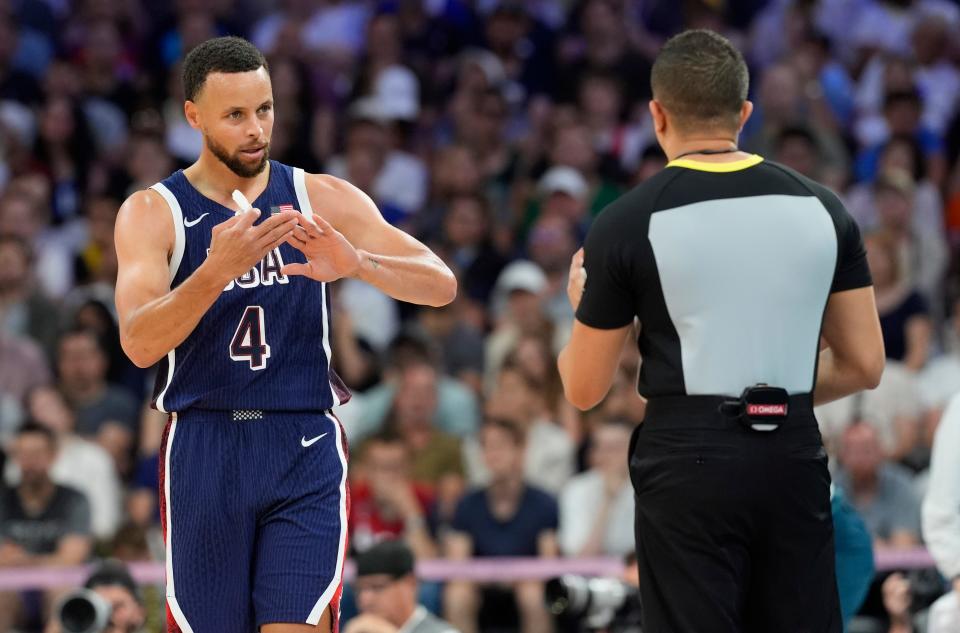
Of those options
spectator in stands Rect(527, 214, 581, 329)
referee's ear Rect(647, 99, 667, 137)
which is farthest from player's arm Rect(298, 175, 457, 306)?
spectator in stands Rect(527, 214, 581, 329)

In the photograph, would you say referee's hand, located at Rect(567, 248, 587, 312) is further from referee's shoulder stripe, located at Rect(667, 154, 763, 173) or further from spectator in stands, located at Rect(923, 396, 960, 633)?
spectator in stands, located at Rect(923, 396, 960, 633)

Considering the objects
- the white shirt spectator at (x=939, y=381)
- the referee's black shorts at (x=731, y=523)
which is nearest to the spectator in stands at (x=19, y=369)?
the white shirt spectator at (x=939, y=381)

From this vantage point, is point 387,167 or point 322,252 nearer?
point 322,252

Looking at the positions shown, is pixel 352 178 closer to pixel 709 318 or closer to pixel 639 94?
pixel 639 94

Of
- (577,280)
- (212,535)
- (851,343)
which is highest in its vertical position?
(577,280)

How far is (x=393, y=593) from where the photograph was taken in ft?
25.0

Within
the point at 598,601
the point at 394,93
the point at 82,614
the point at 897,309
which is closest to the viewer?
the point at 598,601

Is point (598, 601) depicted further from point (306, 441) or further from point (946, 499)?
point (306, 441)

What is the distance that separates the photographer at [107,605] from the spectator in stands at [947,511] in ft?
11.5

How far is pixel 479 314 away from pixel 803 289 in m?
7.36

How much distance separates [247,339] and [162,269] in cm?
33

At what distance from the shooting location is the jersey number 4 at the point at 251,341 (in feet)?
16.4

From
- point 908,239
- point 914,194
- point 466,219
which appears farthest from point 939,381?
point 466,219

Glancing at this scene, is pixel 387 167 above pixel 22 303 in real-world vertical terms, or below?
above
